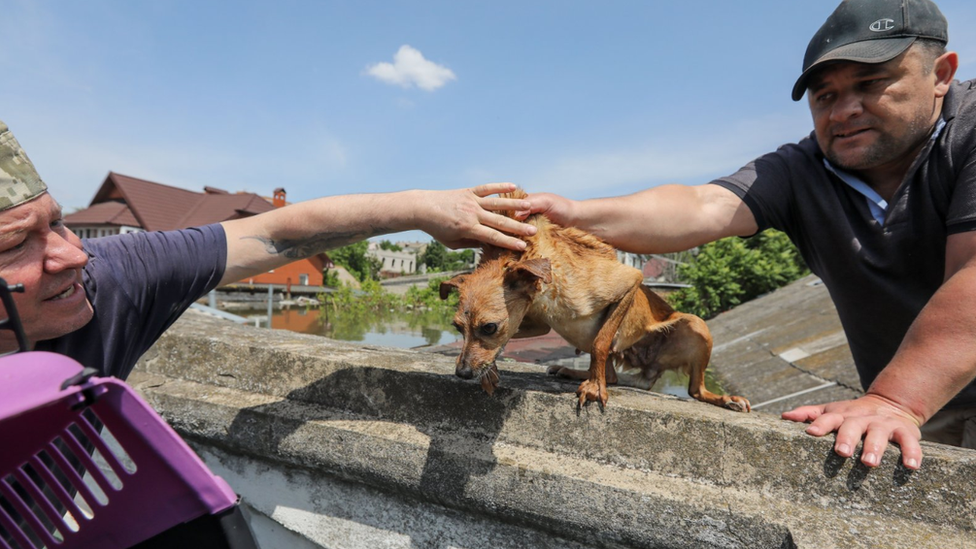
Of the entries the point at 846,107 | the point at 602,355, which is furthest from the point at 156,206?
the point at 846,107

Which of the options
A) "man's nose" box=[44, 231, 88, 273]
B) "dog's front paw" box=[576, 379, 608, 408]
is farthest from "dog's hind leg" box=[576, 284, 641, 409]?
"man's nose" box=[44, 231, 88, 273]

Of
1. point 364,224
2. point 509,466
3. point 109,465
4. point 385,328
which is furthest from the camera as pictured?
point 385,328

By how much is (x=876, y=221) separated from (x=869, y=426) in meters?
1.43

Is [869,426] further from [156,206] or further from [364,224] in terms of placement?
[156,206]

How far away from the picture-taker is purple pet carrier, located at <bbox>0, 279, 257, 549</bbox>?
3.58 ft

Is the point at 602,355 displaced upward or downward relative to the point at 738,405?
upward

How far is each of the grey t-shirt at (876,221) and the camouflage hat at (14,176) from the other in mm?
3196

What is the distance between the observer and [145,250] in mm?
2547

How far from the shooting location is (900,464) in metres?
1.61

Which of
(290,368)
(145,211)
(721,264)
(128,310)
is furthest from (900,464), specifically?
(145,211)

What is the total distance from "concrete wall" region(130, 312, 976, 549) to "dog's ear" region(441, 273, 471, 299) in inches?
14.7

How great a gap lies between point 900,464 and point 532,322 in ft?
5.08

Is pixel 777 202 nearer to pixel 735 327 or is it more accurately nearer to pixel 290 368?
pixel 290 368

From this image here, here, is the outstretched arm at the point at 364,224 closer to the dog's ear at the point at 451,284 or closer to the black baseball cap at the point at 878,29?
the dog's ear at the point at 451,284
